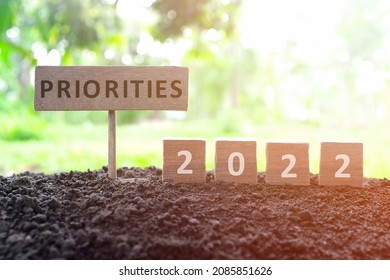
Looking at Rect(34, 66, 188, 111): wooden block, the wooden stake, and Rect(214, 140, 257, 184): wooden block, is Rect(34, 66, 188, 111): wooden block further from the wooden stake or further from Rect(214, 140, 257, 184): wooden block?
Rect(214, 140, 257, 184): wooden block

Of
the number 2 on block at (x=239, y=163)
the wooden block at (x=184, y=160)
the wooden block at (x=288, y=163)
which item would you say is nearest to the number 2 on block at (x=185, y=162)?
the wooden block at (x=184, y=160)

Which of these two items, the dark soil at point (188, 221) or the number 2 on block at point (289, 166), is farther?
the number 2 on block at point (289, 166)

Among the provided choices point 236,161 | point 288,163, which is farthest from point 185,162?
point 288,163

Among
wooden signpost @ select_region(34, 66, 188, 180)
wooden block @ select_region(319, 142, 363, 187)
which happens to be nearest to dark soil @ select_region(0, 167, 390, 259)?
wooden block @ select_region(319, 142, 363, 187)

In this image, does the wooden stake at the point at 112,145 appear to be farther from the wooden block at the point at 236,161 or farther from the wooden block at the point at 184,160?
the wooden block at the point at 236,161

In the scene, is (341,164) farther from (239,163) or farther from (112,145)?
(112,145)
